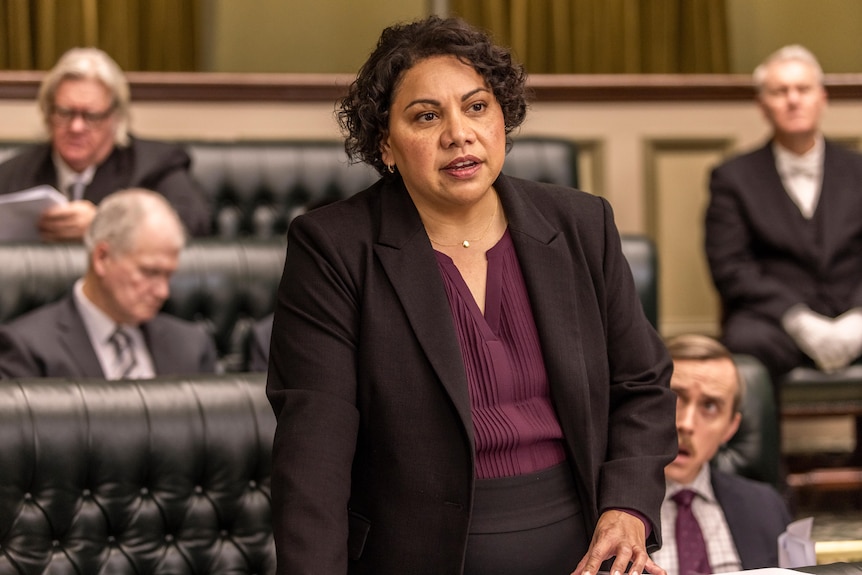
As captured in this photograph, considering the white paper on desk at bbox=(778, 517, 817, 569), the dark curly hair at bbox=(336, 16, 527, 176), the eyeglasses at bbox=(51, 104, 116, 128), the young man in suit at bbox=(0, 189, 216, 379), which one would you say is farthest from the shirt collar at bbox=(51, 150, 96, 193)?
the white paper on desk at bbox=(778, 517, 817, 569)

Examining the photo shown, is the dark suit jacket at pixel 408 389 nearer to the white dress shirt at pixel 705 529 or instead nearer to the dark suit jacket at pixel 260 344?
the white dress shirt at pixel 705 529

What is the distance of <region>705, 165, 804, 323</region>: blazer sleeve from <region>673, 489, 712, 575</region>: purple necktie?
5.90ft

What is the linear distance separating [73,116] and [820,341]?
2.53 meters

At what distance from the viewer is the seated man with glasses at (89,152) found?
14.1 ft

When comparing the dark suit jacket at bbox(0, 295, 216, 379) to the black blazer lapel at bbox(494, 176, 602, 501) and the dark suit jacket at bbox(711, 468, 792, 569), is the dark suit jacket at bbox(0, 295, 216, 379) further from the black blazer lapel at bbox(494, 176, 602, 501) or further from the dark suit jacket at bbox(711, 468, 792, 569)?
the black blazer lapel at bbox(494, 176, 602, 501)

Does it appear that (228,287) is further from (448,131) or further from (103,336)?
(448,131)

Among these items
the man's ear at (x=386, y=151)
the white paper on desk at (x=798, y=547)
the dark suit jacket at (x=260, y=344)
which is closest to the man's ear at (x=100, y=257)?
the dark suit jacket at (x=260, y=344)

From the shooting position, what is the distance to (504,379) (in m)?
1.73

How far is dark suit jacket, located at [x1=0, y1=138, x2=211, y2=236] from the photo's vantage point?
4.31 meters

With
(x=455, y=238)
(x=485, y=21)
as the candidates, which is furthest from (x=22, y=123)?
(x=455, y=238)

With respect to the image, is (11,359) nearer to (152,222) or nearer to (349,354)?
(152,222)

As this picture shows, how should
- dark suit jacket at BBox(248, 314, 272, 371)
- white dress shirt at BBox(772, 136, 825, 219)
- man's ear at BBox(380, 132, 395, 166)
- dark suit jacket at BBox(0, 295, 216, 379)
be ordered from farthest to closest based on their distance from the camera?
white dress shirt at BBox(772, 136, 825, 219) < dark suit jacket at BBox(248, 314, 272, 371) < dark suit jacket at BBox(0, 295, 216, 379) < man's ear at BBox(380, 132, 395, 166)

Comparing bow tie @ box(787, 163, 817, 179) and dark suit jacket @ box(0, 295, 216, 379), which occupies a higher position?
bow tie @ box(787, 163, 817, 179)

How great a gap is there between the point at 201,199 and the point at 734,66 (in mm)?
2738
